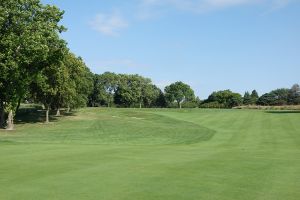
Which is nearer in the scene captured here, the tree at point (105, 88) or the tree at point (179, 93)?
the tree at point (105, 88)

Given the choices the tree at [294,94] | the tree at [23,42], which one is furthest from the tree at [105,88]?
the tree at [23,42]

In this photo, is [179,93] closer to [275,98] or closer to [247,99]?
[247,99]

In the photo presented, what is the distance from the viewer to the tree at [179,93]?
183125mm

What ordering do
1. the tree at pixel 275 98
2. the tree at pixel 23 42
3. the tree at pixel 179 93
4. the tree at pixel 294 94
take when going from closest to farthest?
the tree at pixel 23 42 → the tree at pixel 294 94 → the tree at pixel 275 98 → the tree at pixel 179 93

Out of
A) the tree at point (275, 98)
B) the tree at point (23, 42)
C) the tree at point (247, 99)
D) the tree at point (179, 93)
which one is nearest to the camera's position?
the tree at point (23, 42)

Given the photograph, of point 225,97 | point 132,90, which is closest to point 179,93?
point 225,97

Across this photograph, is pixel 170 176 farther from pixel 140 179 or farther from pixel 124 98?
pixel 124 98

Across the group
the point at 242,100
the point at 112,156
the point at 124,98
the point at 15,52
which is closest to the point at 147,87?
the point at 124,98

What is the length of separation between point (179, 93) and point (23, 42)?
5644 inches

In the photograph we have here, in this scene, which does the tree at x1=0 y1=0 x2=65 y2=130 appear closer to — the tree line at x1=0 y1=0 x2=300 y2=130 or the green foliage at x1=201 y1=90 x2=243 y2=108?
the tree line at x1=0 y1=0 x2=300 y2=130

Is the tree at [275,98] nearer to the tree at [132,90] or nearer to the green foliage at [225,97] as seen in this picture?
the green foliage at [225,97]

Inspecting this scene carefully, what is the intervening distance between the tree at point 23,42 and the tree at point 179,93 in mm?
136589

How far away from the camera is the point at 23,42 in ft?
136

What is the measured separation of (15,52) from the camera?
4238cm
